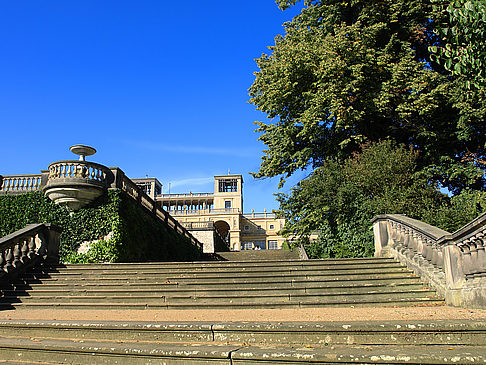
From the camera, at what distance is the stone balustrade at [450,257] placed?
621 centimetres

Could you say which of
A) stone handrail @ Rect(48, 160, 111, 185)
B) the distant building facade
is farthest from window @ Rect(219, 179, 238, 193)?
stone handrail @ Rect(48, 160, 111, 185)

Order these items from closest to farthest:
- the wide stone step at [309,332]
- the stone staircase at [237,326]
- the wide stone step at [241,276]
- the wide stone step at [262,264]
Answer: the stone staircase at [237,326], the wide stone step at [309,332], the wide stone step at [241,276], the wide stone step at [262,264]

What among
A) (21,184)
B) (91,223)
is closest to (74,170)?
(91,223)

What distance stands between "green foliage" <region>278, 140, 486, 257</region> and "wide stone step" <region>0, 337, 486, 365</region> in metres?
8.30

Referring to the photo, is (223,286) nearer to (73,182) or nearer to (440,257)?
(440,257)

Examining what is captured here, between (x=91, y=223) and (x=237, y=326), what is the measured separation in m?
11.5

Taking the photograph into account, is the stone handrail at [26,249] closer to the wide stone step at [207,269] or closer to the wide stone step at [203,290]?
the wide stone step at [207,269]

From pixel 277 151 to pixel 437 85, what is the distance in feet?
24.7

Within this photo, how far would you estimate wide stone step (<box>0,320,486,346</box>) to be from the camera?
14.0ft

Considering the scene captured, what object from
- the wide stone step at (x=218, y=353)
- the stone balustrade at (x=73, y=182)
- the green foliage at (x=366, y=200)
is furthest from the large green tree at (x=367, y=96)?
the wide stone step at (x=218, y=353)

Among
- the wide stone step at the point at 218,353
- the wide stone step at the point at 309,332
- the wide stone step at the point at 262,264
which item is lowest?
the wide stone step at the point at 218,353

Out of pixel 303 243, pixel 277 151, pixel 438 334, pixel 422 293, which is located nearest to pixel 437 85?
pixel 277 151

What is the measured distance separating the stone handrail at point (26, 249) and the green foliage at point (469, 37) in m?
10.5

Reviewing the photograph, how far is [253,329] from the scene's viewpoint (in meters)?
4.43
